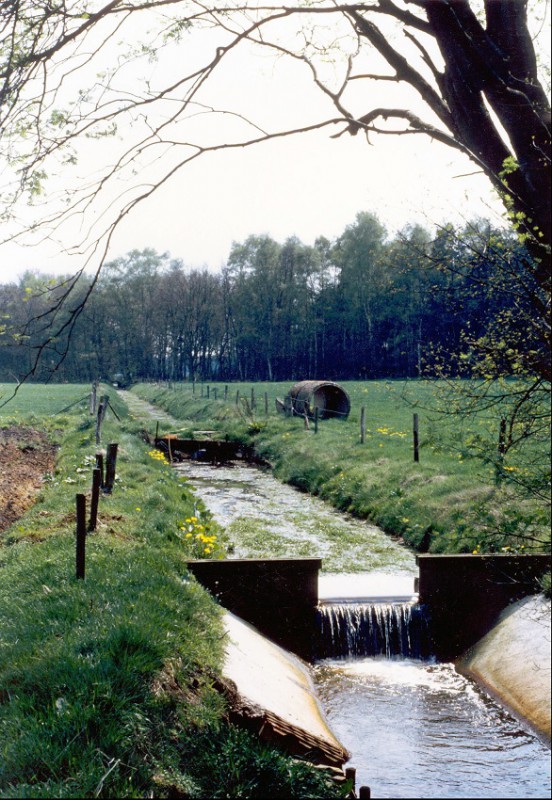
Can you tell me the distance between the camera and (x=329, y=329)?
2970 inches

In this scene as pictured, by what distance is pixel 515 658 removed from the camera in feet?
23.7

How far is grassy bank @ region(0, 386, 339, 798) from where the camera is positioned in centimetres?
510

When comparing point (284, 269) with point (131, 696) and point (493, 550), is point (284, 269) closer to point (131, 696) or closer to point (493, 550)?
point (493, 550)

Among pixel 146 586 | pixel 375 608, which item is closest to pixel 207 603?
pixel 146 586

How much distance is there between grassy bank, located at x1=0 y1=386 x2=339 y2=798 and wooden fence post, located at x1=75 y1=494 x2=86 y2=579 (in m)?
0.15

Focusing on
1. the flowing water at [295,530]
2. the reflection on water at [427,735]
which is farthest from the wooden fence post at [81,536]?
the flowing water at [295,530]

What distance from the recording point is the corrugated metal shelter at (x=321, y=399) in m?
30.4

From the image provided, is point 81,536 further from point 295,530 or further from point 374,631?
point 295,530

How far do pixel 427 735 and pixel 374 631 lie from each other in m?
3.08

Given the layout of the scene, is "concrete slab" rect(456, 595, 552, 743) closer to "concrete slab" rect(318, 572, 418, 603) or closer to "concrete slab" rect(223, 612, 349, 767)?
"concrete slab" rect(318, 572, 418, 603)

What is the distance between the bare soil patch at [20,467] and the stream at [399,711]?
13.2 feet

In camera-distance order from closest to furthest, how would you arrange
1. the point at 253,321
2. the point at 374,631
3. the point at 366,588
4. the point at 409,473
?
the point at 374,631 → the point at 366,588 → the point at 409,473 → the point at 253,321

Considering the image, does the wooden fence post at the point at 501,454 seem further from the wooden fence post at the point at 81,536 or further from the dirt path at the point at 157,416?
the dirt path at the point at 157,416

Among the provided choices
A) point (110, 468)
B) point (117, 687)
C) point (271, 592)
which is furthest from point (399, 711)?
point (110, 468)
